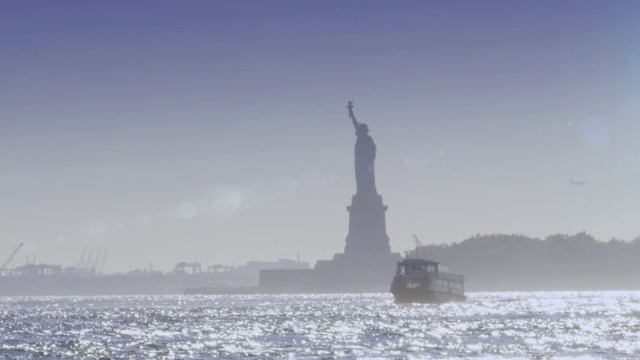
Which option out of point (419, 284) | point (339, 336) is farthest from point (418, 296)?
point (339, 336)

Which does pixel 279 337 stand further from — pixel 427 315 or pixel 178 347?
pixel 427 315

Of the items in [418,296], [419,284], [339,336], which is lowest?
[339,336]

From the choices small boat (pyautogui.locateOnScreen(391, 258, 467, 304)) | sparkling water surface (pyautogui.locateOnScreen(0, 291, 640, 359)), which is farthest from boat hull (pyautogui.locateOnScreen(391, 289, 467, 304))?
sparkling water surface (pyautogui.locateOnScreen(0, 291, 640, 359))

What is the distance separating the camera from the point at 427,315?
130m

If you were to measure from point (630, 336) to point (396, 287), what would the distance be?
86.5m

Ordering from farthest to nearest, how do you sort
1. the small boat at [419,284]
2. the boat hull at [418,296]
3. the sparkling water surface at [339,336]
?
the boat hull at [418,296], the small boat at [419,284], the sparkling water surface at [339,336]

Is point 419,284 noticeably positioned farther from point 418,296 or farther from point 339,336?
point 339,336

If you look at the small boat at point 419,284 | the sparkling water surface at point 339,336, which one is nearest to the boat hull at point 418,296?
the small boat at point 419,284

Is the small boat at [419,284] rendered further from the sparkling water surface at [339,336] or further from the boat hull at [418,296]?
the sparkling water surface at [339,336]

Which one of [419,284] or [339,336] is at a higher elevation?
[419,284]

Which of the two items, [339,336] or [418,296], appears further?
[418,296]

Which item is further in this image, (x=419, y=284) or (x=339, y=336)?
(x=419, y=284)

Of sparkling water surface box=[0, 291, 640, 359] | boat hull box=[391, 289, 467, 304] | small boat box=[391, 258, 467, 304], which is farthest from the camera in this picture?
boat hull box=[391, 289, 467, 304]

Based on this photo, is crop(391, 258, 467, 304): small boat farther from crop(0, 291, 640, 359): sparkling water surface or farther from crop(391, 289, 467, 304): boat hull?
crop(0, 291, 640, 359): sparkling water surface
